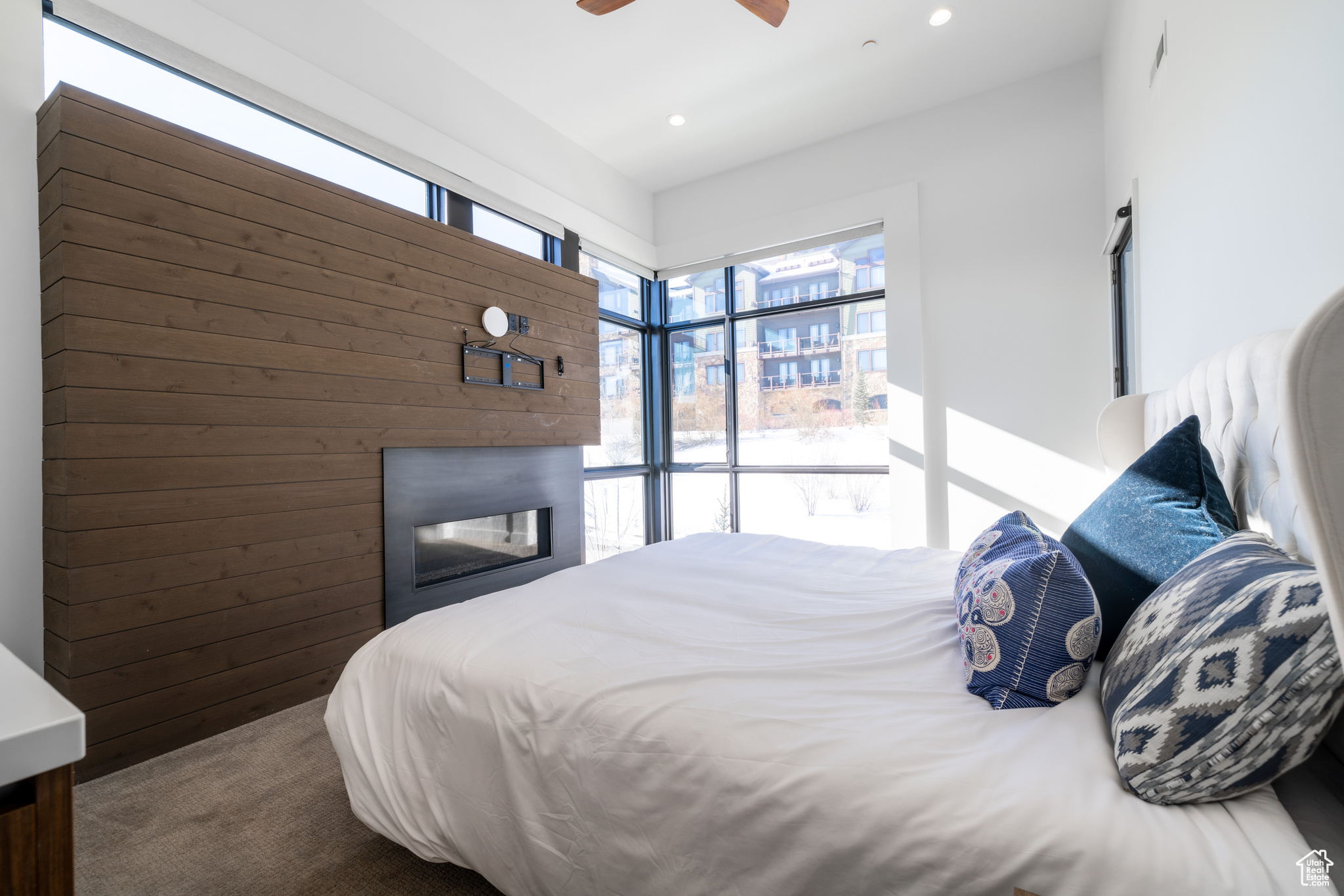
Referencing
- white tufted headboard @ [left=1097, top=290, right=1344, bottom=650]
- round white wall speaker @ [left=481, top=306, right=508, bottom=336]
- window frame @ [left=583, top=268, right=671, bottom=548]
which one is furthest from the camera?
window frame @ [left=583, top=268, right=671, bottom=548]

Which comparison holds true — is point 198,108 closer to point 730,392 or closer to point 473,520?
point 473,520

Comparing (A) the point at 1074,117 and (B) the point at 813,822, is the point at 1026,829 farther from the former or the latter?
(A) the point at 1074,117

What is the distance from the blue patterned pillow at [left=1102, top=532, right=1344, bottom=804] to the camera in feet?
2.12

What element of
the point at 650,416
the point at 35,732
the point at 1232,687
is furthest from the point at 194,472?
the point at 650,416

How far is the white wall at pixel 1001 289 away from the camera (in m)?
3.31

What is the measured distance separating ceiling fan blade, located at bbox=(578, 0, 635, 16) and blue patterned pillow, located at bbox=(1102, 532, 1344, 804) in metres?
2.66

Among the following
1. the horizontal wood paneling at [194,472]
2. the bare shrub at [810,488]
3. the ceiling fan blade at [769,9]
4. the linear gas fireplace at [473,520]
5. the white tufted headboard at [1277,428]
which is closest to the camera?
the white tufted headboard at [1277,428]

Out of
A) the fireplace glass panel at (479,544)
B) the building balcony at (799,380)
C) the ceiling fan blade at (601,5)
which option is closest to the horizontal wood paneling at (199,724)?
the fireplace glass panel at (479,544)

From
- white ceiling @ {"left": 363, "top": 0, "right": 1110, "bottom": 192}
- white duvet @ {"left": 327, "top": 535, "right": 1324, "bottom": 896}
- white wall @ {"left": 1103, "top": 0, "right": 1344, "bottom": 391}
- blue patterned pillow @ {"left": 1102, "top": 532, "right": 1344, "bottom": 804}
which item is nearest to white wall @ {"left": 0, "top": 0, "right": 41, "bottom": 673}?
white duvet @ {"left": 327, "top": 535, "right": 1324, "bottom": 896}

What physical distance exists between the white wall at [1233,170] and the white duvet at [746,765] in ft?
2.55

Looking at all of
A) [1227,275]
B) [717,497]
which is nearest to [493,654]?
[1227,275]

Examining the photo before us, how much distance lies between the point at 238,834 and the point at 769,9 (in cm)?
334

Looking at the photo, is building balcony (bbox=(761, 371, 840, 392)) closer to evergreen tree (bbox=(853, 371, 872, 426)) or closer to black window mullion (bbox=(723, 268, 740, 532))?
evergreen tree (bbox=(853, 371, 872, 426))

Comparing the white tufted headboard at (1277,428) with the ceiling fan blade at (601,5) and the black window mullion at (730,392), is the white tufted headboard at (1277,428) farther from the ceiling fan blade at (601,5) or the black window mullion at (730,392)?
the black window mullion at (730,392)
